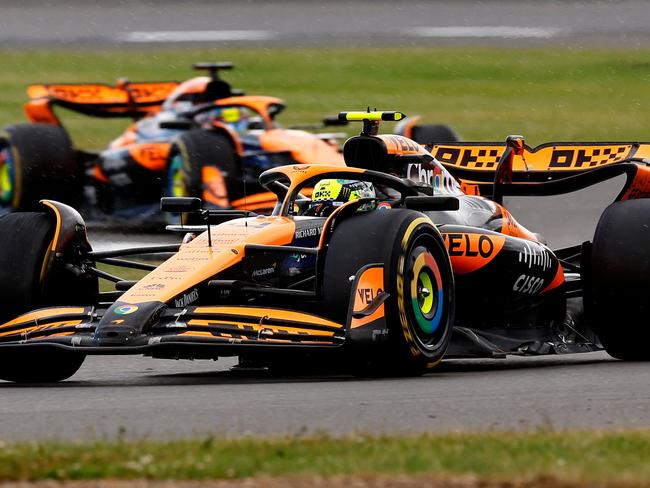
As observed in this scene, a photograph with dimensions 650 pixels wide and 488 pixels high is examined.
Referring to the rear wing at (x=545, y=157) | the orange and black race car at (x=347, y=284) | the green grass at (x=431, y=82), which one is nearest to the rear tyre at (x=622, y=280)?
the orange and black race car at (x=347, y=284)

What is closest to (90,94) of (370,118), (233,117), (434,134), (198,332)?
(233,117)

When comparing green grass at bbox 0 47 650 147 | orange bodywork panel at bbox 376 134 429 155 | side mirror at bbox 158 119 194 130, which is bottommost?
green grass at bbox 0 47 650 147

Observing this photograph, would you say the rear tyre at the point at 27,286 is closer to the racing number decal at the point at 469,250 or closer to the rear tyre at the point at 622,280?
the racing number decal at the point at 469,250

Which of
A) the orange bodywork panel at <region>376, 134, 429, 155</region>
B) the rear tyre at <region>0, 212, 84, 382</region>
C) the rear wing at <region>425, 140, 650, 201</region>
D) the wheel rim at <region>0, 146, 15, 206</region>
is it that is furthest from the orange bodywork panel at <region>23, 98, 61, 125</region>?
the rear tyre at <region>0, 212, 84, 382</region>

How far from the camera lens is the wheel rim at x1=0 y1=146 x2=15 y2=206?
18938mm

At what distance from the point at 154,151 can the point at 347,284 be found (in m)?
10.9

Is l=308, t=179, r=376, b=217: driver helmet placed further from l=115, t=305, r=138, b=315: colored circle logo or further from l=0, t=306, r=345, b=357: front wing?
l=115, t=305, r=138, b=315: colored circle logo

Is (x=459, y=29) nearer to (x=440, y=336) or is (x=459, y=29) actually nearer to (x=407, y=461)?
(x=440, y=336)

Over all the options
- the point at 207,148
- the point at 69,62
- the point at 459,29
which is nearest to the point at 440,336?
the point at 207,148

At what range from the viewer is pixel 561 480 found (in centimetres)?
487

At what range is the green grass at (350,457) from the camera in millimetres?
5145

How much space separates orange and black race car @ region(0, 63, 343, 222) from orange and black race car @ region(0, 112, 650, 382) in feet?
23.6

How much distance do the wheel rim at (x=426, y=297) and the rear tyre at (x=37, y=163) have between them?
35.2 feet

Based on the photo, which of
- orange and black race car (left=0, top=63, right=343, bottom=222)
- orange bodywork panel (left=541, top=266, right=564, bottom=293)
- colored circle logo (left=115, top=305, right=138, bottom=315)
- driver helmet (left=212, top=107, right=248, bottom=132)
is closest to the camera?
colored circle logo (left=115, top=305, right=138, bottom=315)
